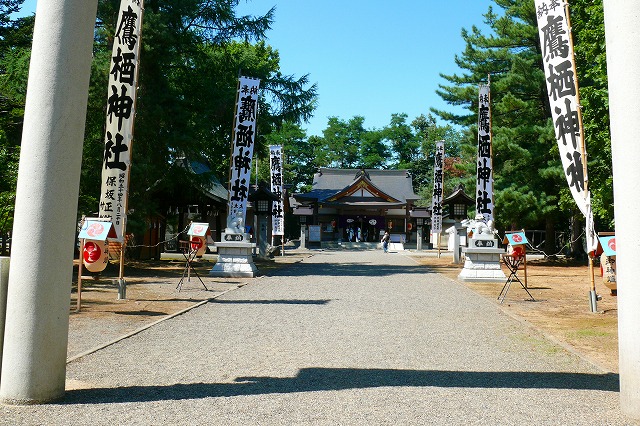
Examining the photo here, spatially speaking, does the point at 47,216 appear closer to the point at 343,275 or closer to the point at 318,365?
the point at 318,365

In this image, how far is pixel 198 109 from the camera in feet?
58.1

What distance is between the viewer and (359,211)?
42781mm

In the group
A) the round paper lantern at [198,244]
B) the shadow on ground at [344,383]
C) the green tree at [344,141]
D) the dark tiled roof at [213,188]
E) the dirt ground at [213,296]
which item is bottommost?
the shadow on ground at [344,383]

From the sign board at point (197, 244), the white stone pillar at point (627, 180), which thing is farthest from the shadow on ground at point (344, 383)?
the sign board at point (197, 244)

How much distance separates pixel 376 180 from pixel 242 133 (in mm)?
31557

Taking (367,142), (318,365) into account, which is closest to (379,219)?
(367,142)

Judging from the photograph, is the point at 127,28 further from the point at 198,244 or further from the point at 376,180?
the point at 376,180

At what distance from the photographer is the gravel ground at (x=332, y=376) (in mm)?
3802

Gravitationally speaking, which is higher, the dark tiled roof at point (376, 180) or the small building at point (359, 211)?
the dark tiled roof at point (376, 180)

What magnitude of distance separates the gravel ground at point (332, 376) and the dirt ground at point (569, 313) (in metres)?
0.36

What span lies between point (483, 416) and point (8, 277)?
3401 millimetres

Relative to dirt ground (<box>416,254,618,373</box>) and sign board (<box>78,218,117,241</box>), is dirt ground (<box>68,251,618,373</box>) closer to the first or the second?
dirt ground (<box>416,254,618,373</box>)

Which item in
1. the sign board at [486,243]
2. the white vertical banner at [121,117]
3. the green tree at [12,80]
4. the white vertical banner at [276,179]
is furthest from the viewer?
the white vertical banner at [276,179]

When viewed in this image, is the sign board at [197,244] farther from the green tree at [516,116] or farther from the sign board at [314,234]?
the sign board at [314,234]
